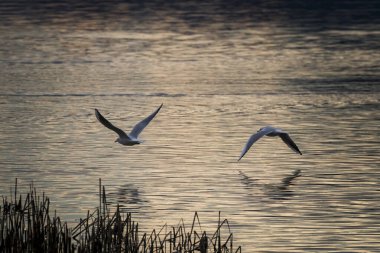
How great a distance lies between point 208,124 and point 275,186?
18.9 ft

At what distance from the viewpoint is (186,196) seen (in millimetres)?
15234

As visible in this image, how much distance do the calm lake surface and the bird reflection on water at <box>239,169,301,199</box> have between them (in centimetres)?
2

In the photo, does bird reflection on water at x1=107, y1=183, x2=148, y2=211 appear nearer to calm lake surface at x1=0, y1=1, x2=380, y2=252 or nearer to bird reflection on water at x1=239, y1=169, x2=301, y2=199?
calm lake surface at x1=0, y1=1, x2=380, y2=252

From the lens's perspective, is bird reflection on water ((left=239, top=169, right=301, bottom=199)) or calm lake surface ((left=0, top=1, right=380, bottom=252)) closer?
calm lake surface ((left=0, top=1, right=380, bottom=252))

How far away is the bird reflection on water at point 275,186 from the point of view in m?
15.6

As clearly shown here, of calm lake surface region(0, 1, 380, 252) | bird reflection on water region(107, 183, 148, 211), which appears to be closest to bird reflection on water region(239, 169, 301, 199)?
calm lake surface region(0, 1, 380, 252)

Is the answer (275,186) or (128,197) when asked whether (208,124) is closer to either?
(275,186)

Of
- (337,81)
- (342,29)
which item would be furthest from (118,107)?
(342,29)

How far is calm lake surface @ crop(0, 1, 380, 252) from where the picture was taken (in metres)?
14.5

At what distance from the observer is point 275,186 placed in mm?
16141

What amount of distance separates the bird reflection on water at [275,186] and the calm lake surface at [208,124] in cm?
2

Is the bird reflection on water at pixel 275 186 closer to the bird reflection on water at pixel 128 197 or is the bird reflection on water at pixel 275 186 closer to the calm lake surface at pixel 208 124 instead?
the calm lake surface at pixel 208 124

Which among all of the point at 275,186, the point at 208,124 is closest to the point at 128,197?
the point at 275,186

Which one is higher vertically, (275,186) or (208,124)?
(208,124)
